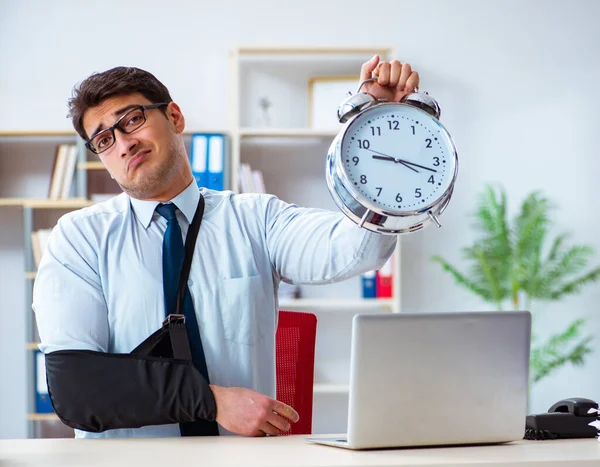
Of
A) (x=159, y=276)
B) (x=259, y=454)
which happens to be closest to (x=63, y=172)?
(x=159, y=276)

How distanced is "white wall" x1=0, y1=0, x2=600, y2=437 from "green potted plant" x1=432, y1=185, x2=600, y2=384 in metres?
0.22

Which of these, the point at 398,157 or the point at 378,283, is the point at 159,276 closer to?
the point at 398,157

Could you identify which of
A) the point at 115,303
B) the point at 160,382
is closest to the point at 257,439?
the point at 160,382

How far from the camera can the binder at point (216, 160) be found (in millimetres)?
4168

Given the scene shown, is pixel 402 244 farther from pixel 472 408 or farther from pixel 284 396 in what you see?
pixel 472 408

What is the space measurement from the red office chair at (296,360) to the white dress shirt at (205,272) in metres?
0.06

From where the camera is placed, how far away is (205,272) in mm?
1921

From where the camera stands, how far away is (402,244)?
15.4 ft

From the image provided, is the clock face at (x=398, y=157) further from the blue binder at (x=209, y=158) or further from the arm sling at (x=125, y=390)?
the blue binder at (x=209, y=158)

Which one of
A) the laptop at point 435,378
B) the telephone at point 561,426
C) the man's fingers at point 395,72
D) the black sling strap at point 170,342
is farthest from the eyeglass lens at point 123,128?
the telephone at point 561,426

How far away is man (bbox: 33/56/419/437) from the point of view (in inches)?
62.1

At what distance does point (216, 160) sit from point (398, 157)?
2.87m

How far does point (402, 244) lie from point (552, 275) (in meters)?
0.87

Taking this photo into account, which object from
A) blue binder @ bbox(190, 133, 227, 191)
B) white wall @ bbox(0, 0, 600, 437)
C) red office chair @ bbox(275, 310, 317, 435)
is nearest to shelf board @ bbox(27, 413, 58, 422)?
blue binder @ bbox(190, 133, 227, 191)
